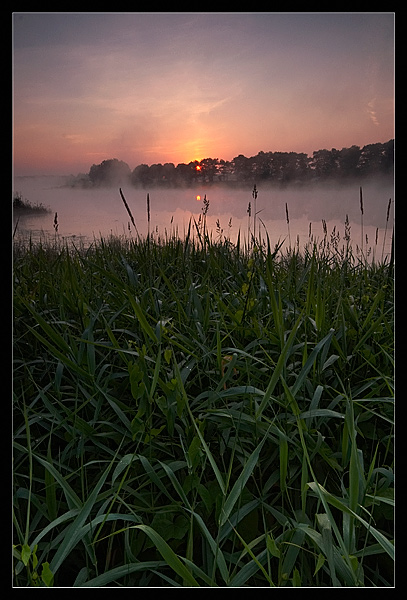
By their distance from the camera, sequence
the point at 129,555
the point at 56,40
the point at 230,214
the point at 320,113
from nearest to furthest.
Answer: the point at 129,555 < the point at 56,40 < the point at 320,113 < the point at 230,214

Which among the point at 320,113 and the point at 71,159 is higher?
the point at 320,113

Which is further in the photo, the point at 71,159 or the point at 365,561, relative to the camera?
the point at 71,159

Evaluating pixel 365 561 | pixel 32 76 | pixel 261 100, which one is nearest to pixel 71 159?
pixel 32 76

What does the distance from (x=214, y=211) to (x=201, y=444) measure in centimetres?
72

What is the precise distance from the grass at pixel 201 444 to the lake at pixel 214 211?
0.32 ft

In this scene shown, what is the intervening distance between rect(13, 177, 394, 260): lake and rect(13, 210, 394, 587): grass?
0.10m

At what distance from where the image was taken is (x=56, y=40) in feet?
3.89

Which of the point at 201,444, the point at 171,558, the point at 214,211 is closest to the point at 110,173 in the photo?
the point at 214,211

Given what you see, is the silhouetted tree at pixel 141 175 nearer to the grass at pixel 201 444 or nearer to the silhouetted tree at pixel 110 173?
the silhouetted tree at pixel 110 173

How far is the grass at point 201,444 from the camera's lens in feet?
2.70

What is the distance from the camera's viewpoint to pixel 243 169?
135 centimetres

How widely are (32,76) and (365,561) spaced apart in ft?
4.30

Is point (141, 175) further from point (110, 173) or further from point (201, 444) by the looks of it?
point (201, 444)
